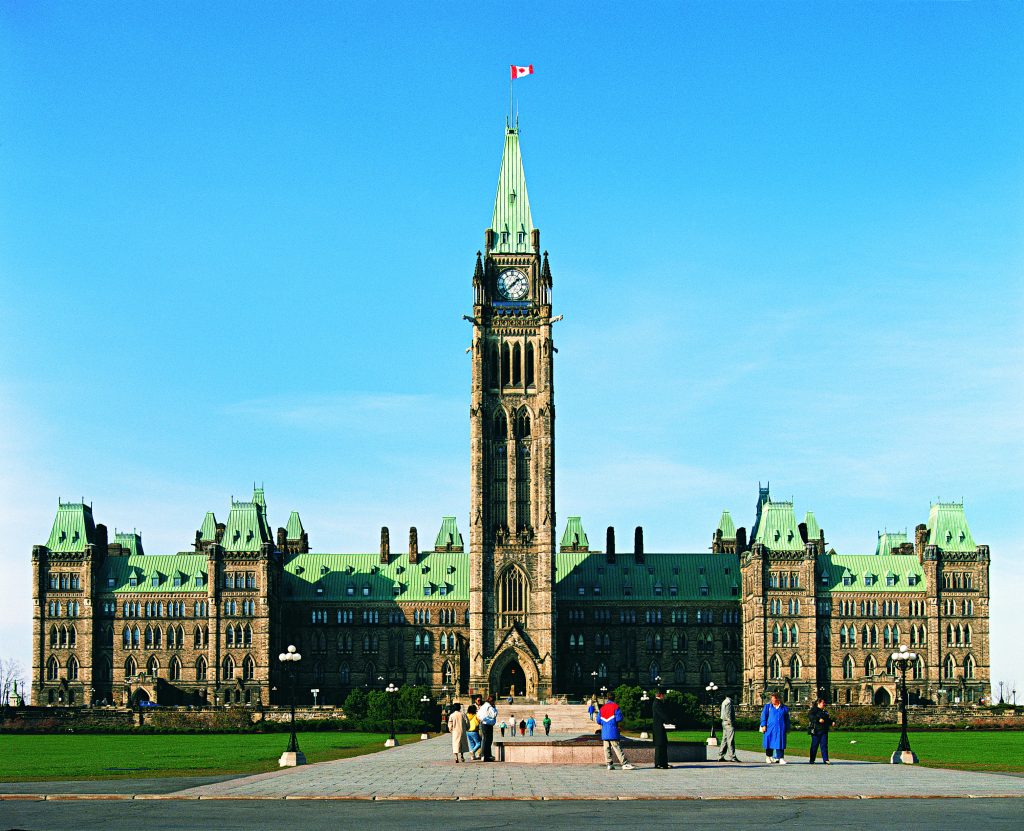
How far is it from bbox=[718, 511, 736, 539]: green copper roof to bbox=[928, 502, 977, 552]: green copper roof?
25.7m

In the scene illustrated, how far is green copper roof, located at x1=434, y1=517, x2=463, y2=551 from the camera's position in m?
175

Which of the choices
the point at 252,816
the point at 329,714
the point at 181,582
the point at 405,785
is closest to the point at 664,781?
the point at 405,785

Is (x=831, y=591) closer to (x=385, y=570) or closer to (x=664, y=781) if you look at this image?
(x=385, y=570)

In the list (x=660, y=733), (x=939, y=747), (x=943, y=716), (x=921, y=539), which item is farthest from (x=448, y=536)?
(x=660, y=733)

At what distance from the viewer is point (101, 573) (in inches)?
6348

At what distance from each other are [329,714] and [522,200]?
65934mm

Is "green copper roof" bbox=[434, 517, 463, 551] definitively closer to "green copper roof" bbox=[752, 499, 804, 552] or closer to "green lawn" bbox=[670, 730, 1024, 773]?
"green copper roof" bbox=[752, 499, 804, 552]

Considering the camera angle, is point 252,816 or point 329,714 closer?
point 252,816

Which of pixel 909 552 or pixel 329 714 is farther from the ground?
pixel 909 552

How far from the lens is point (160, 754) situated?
67.7m

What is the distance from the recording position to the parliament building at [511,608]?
155875 mm

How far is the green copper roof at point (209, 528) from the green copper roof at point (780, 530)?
57.4 meters

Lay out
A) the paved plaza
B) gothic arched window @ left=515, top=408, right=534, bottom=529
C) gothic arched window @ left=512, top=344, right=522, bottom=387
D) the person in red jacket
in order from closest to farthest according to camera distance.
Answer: the paved plaza, the person in red jacket, gothic arched window @ left=515, top=408, right=534, bottom=529, gothic arched window @ left=512, top=344, right=522, bottom=387

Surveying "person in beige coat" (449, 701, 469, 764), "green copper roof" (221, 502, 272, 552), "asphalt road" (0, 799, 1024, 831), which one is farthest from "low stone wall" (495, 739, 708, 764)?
"green copper roof" (221, 502, 272, 552)
